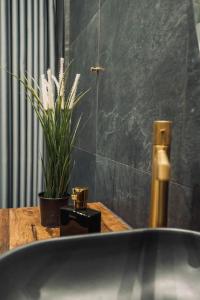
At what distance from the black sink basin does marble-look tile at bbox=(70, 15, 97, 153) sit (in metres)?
0.86

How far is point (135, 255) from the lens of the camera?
511 millimetres

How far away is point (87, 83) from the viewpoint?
4.79 ft

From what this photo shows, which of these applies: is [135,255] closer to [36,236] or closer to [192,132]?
[192,132]

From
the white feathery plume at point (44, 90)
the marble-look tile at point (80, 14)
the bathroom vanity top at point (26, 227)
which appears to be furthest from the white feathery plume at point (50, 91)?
the marble-look tile at point (80, 14)

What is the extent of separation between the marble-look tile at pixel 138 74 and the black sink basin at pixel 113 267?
0.84 ft

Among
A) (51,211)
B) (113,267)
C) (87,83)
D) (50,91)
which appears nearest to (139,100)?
(50,91)

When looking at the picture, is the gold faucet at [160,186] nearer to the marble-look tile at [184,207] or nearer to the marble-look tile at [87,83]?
the marble-look tile at [184,207]

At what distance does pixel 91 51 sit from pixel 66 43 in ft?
1.89

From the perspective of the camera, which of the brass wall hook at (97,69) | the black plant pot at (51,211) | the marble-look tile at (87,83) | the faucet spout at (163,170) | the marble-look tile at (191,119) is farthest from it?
the marble-look tile at (87,83)

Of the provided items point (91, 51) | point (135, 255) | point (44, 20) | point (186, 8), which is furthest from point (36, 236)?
point (44, 20)

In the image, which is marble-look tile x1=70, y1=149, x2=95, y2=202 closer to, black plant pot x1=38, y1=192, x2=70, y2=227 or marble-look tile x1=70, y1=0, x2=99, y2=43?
black plant pot x1=38, y1=192, x2=70, y2=227

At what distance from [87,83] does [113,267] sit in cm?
109

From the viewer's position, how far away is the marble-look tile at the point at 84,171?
1393 mm

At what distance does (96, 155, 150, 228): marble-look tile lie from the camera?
2.85ft
